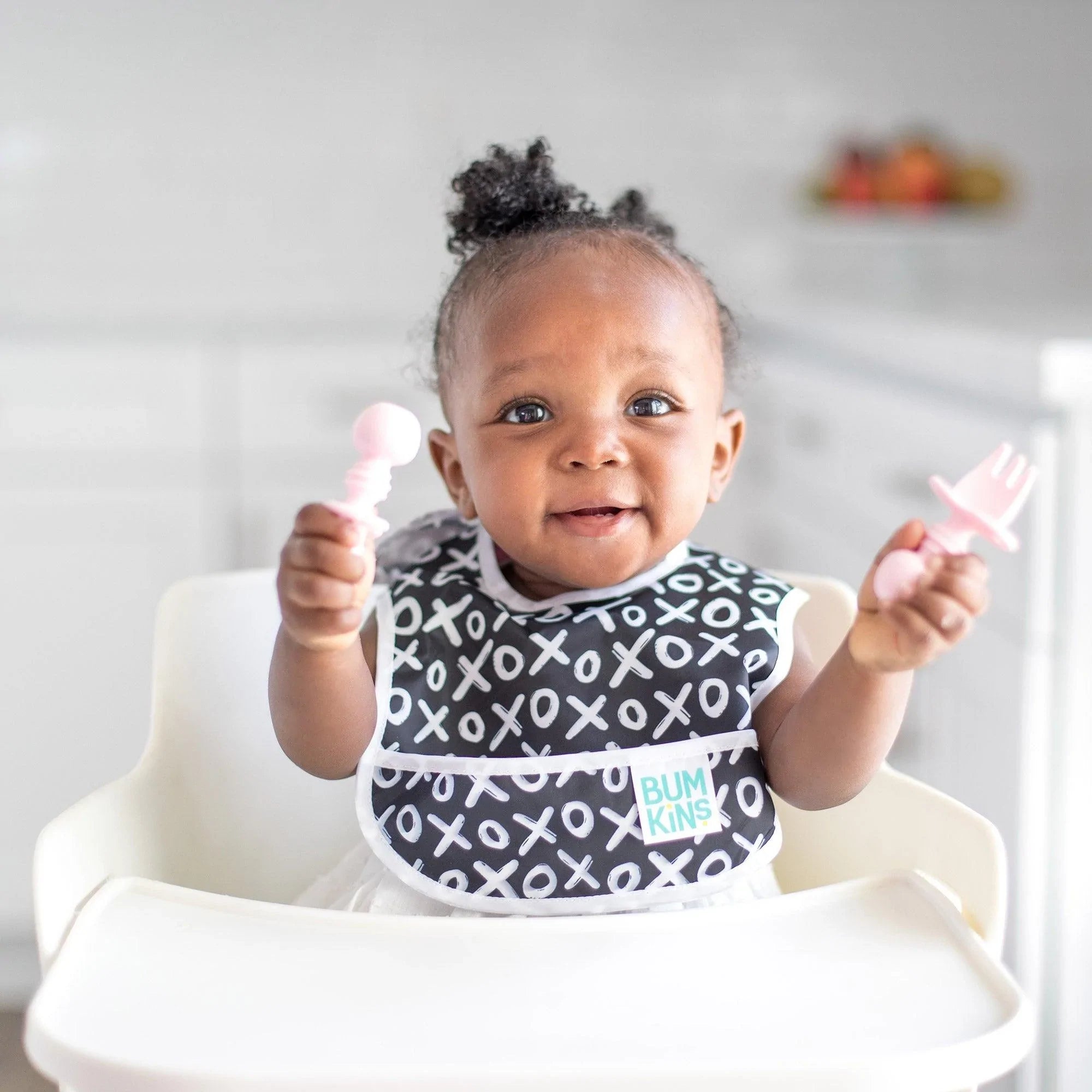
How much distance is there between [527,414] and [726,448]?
6.8 inches

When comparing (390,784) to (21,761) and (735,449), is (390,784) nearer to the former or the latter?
(735,449)

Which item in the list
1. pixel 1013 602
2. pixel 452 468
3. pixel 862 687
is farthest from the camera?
pixel 1013 602

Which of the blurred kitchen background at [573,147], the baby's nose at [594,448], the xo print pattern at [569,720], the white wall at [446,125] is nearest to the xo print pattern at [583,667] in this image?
the xo print pattern at [569,720]

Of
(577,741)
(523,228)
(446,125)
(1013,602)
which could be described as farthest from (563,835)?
(446,125)

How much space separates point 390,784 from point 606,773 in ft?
0.44

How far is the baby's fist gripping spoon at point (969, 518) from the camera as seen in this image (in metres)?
0.65

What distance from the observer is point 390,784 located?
34.1 inches

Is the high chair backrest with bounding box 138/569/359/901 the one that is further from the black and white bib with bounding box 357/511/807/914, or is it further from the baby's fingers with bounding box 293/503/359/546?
the baby's fingers with bounding box 293/503/359/546

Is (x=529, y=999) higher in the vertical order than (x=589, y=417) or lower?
lower

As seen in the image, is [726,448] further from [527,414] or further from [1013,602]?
[1013,602]

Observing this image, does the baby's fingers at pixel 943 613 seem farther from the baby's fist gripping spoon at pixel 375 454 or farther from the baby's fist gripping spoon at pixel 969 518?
the baby's fist gripping spoon at pixel 375 454

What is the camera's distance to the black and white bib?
32.5 inches

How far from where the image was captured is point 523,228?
950mm

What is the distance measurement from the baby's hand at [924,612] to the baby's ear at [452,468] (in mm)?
338
